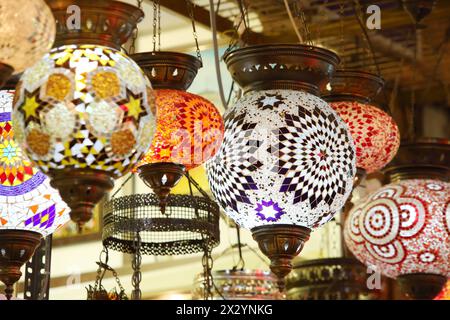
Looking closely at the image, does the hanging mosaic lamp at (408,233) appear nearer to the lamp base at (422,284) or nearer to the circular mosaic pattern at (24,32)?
the lamp base at (422,284)

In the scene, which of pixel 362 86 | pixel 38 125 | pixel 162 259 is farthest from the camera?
pixel 162 259

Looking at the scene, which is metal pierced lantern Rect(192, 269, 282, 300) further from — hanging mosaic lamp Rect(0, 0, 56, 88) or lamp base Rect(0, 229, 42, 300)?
hanging mosaic lamp Rect(0, 0, 56, 88)

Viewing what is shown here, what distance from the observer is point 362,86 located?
3410mm

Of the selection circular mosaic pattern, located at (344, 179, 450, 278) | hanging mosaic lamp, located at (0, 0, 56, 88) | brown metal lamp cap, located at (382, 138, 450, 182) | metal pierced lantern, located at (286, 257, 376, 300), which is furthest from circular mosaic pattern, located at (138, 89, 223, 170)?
metal pierced lantern, located at (286, 257, 376, 300)

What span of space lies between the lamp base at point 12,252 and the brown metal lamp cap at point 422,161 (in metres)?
1.50

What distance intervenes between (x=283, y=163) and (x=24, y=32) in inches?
28.6

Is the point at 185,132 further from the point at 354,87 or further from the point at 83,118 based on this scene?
the point at 354,87

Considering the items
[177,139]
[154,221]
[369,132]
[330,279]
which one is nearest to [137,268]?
[154,221]

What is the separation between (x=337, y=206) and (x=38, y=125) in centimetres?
82

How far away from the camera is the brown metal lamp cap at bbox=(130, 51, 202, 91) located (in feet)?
9.20

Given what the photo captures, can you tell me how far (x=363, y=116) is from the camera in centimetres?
344

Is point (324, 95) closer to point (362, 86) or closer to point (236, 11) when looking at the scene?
point (362, 86)

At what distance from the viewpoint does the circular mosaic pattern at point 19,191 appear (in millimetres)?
2619
